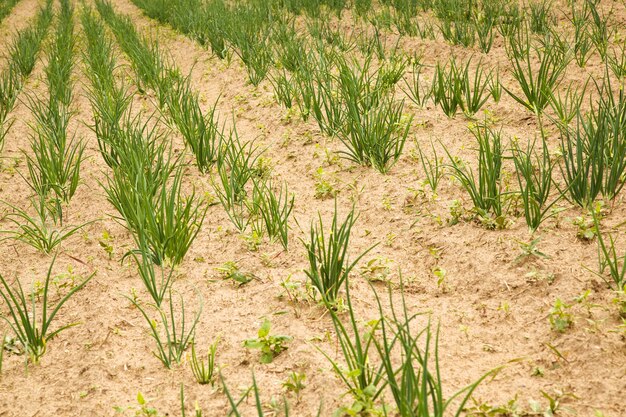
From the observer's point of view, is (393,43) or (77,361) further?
(393,43)

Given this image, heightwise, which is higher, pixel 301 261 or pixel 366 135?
pixel 366 135

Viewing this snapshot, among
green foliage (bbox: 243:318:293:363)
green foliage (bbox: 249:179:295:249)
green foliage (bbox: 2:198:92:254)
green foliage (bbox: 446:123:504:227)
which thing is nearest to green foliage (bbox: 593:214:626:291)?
green foliage (bbox: 446:123:504:227)

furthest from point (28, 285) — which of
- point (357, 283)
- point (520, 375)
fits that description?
point (520, 375)

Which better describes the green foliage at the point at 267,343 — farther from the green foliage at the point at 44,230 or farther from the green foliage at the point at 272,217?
the green foliage at the point at 44,230

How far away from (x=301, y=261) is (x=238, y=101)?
225cm

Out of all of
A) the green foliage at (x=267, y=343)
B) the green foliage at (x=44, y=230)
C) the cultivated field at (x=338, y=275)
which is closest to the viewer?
the cultivated field at (x=338, y=275)

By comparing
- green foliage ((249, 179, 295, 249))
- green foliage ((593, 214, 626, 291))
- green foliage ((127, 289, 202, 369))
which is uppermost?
green foliage ((593, 214, 626, 291))

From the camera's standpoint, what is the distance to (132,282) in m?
2.10

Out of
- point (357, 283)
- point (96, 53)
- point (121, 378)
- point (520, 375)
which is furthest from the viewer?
point (96, 53)

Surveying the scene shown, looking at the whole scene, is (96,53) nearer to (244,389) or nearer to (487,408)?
(244,389)

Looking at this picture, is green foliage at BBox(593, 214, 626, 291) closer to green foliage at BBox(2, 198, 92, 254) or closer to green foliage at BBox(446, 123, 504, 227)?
green foliage at BBox(446, 123, 504, 227)

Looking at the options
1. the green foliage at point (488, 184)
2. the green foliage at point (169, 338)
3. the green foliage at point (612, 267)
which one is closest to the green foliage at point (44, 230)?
the green foliage at point (169, 338)

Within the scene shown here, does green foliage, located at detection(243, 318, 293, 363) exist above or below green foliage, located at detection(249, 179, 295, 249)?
below

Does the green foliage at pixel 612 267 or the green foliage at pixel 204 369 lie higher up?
the green foliage at pixel 612 267
